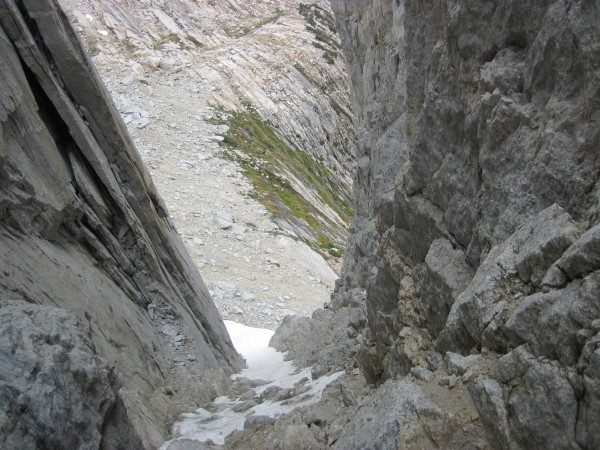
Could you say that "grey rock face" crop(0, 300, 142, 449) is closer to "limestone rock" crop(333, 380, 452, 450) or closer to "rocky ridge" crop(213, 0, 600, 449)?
"rocky ridge" crop(213, 0, 600, 449)

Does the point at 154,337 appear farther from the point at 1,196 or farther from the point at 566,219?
the point at 566,219

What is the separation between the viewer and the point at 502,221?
25.1 feet

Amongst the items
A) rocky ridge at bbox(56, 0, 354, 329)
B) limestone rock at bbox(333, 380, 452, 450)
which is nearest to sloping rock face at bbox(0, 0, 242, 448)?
limestone rock at bbox(333, 380, 452, 450)

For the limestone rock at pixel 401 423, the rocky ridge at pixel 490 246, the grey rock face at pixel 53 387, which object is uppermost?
the rocky ridge at pixel 490 246

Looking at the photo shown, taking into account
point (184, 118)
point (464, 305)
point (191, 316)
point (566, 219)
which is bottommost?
point (184, 118)

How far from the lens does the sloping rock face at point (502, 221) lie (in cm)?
568

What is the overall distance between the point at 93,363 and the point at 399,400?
5095 millimetres

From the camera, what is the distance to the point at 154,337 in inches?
639

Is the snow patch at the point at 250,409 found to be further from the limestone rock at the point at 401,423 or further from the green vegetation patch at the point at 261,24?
the green vegetation patch at the point at 261,24

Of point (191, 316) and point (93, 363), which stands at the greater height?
point (93, 363)

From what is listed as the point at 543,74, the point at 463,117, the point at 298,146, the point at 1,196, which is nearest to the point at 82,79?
the point at 1,196

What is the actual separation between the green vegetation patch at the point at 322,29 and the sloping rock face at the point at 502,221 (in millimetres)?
79508

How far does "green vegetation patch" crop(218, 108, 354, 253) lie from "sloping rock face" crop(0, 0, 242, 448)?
28.1 metres

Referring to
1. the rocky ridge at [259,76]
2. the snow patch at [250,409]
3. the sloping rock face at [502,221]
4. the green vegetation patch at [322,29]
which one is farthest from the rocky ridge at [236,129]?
the sloping rock face at [502,221]
